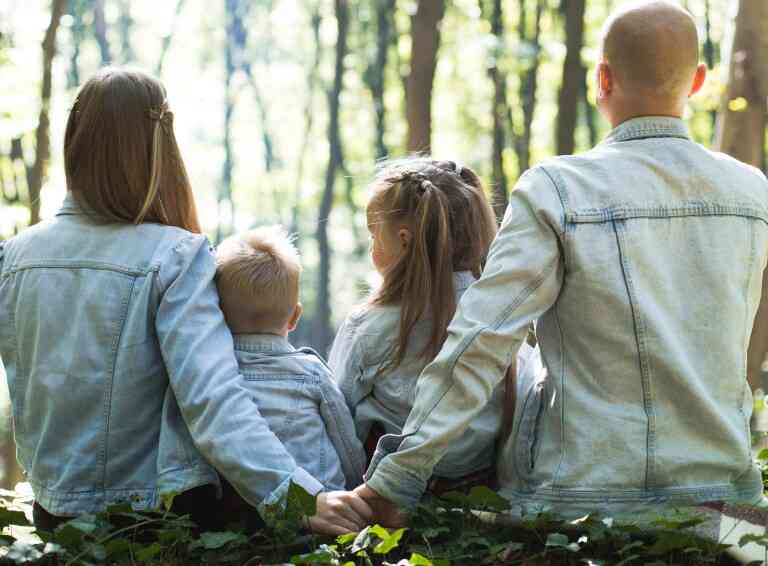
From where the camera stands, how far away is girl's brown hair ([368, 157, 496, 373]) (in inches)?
141

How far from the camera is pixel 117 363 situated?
334 cm

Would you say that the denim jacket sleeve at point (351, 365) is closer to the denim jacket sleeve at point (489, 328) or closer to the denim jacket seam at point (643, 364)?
the denim jacket sleeve at point (489, 328)

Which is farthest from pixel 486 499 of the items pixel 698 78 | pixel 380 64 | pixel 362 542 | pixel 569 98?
pixel 380 64

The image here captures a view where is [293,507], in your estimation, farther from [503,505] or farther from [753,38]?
[753,38]

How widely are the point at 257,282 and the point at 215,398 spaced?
1.54ft

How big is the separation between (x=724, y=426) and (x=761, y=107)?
512 centimetres

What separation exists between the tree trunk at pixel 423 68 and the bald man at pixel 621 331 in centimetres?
545

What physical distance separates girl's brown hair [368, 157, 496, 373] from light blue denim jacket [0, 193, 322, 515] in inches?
25.6

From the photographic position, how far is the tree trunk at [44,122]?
9.85 meters

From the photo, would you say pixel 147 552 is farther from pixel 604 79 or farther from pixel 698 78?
pixel 698 78

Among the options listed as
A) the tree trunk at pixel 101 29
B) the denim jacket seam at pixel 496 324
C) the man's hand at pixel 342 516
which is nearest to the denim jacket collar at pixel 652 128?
the denim jacket seam at pixel 496 324

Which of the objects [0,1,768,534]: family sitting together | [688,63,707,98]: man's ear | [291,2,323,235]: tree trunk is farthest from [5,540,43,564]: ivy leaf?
[291,2,323,235]: tree trunk

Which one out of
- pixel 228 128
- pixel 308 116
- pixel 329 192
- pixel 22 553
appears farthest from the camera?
pixel 228 128

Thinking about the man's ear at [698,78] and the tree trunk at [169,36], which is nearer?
the man's ear at [698,78]
